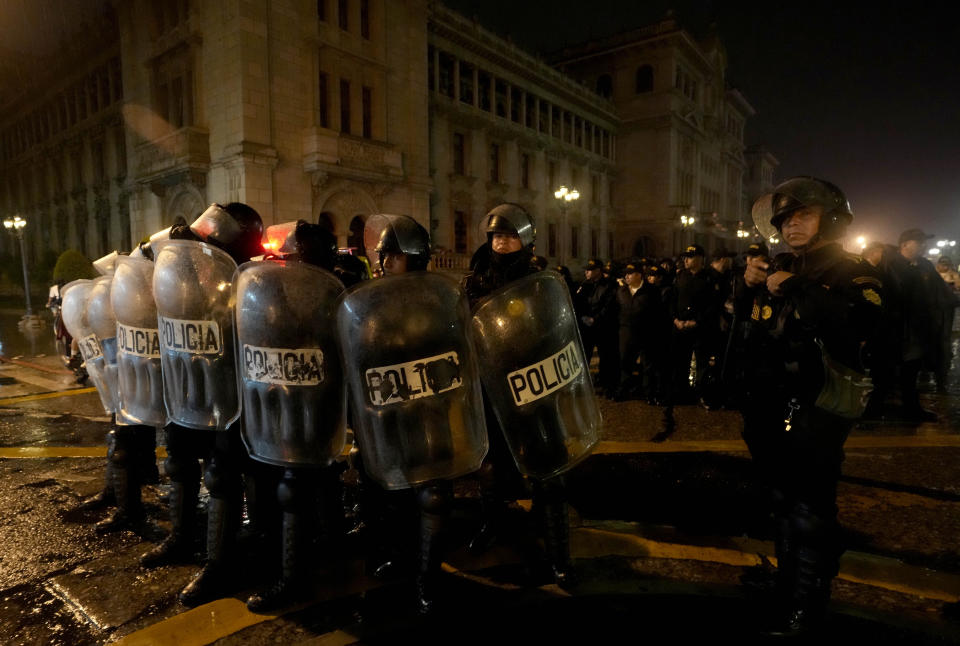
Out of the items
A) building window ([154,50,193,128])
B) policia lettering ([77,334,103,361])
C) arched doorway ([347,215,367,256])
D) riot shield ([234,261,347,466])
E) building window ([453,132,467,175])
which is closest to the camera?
riot shield ([234,261,347,466])

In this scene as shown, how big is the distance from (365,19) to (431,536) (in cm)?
2401

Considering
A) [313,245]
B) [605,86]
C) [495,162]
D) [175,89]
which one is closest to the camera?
[313,245]

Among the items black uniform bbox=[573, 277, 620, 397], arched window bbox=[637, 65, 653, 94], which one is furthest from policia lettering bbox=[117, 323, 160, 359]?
arched window bbox=[637, 65, 653, 94]

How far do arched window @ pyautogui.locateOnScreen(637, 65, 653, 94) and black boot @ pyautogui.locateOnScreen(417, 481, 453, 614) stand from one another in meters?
47.7

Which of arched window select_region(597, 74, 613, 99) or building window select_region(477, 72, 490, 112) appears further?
arched window select_region(597, 74, 613, 99)

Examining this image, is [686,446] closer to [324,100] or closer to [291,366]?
[291,366]

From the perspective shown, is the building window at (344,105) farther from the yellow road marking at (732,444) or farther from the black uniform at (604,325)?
the yellow road marking at (732,444)

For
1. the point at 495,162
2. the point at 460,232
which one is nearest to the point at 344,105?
the point at 460,232

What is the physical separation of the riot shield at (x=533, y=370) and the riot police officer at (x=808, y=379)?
0.93 metres

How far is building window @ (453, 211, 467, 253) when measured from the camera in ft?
95.2

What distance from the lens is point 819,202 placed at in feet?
8.42

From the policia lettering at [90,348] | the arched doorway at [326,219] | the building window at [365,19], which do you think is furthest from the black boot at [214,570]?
the building window at [365,19]

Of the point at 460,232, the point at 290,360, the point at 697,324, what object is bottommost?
the point at 697,324

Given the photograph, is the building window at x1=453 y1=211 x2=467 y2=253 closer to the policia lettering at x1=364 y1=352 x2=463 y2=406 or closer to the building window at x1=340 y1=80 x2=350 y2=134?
the building window at x1=340 y1=80 x2=350 y2=134
